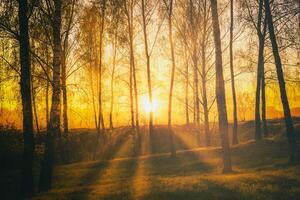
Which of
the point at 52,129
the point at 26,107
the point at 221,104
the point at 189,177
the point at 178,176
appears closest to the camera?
the point at 26,107

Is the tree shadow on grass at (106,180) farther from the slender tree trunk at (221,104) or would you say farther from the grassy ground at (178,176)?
the slender tree trunk at (221,104)

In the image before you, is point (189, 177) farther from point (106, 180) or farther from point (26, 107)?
point (26, 107)

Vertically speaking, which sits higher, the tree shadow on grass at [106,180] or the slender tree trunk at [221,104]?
the slender tree trunk at [221,104]

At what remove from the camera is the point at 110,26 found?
29250 millimetres

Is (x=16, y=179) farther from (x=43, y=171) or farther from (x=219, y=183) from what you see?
(x=219, y=183)

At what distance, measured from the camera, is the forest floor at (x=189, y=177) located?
10.1 meters

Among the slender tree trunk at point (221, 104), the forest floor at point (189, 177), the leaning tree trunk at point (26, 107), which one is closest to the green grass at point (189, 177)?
the forest floor at point (189, 177)

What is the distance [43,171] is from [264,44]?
18.4m

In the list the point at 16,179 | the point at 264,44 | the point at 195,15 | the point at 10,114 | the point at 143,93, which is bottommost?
the point at 16,179

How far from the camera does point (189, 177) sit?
1355 centimetres

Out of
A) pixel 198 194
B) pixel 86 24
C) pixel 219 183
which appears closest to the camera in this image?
pixel 198 194

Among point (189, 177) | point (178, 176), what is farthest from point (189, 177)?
point (178, 176)

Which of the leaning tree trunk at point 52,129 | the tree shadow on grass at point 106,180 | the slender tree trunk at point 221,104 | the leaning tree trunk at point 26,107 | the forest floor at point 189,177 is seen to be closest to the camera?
the forest floor at point 189,177

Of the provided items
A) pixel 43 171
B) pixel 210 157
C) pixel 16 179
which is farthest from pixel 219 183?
pixel 16 179
